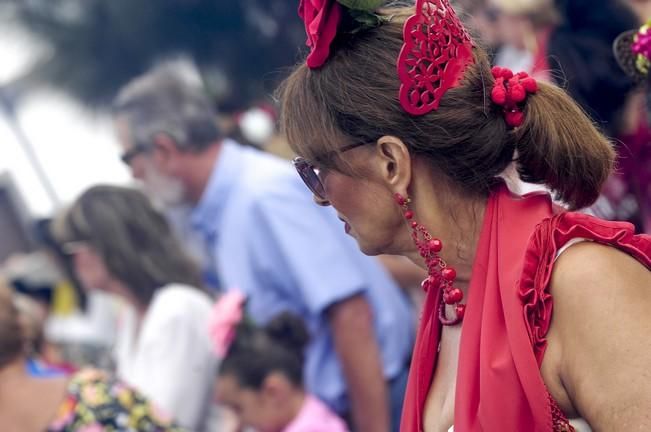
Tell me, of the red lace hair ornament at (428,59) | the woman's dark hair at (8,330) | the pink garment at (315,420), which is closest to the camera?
the red lace hair ornament at (428,59)

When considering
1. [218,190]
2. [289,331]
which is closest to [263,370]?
[289,331]

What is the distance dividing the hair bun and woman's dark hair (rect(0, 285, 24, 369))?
936mm

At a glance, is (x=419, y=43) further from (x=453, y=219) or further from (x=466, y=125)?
(x=453, y=219)

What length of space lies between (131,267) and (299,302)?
822 mm

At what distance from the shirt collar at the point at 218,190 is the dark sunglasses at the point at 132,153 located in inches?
13.7

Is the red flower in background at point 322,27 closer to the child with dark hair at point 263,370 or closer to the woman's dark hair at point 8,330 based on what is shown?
the woman's dark hair at point 8,330

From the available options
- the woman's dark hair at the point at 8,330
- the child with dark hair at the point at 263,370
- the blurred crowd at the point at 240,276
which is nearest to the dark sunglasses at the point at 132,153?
the blurred crowd at the point at 240,276

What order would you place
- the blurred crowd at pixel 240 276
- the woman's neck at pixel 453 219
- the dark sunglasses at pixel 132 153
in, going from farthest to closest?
the dark sunglasses at pixel 132 153, the blurred crowd at pixel 240 276, the woman's neck at pixel 453 219

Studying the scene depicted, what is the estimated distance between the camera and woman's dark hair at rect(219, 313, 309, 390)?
4297 millimetres

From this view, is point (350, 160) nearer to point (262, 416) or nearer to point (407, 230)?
point (407, 230)

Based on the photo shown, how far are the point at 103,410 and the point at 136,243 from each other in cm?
131

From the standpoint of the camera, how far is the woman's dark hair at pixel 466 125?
6.92ft

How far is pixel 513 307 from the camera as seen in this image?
77.8 inches

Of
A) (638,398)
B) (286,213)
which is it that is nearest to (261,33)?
(286,213)
